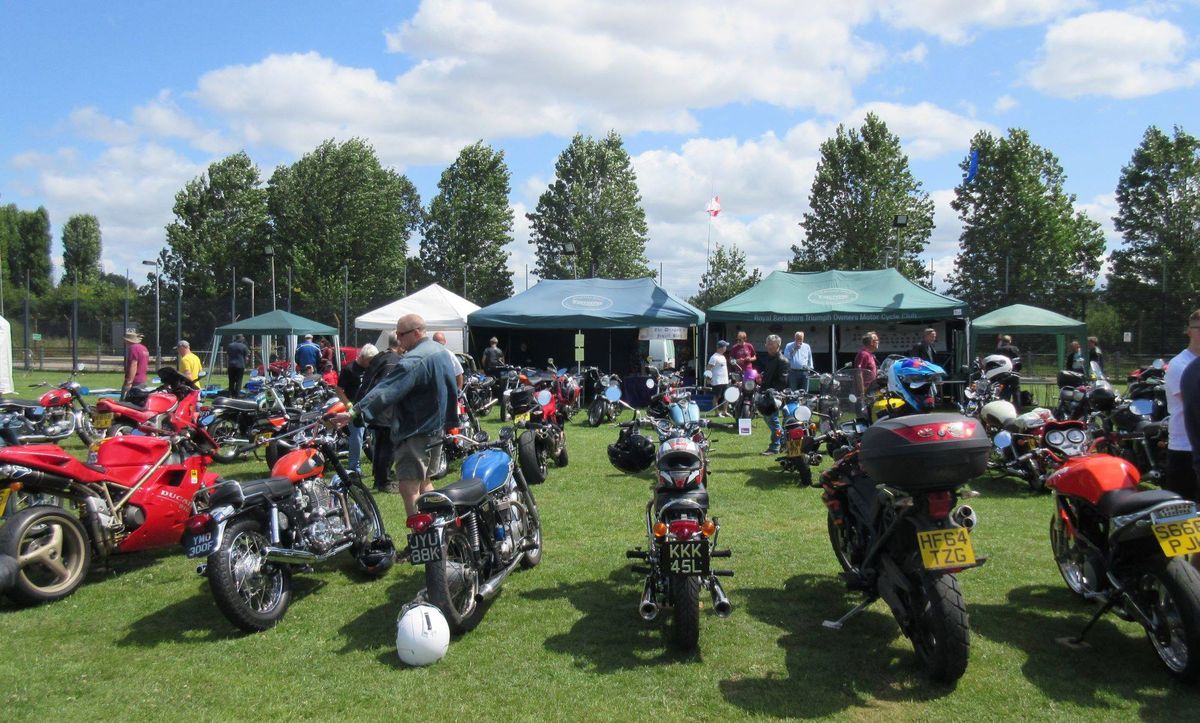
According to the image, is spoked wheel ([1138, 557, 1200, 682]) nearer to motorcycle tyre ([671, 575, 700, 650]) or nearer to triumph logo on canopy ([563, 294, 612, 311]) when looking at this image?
motorcycle tyre ([671, 575, 700, 650])

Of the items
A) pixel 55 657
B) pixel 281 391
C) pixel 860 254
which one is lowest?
pixel 55 657

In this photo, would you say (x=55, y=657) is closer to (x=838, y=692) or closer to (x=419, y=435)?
(x=419, y=435)

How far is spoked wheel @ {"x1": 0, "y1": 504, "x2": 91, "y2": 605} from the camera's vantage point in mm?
4504

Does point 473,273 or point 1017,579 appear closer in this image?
point 1017,579

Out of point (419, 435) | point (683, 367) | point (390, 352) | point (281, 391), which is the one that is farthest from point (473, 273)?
point (419, 435)

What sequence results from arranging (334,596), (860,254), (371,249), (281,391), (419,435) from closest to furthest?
(334,596)
(419,435)
(281,391)
(860,254)
(371,249)

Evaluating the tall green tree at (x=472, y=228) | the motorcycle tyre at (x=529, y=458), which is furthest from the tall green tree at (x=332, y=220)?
the motorcycle tyre at (x=529, y=458)

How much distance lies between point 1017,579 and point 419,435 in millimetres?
3900

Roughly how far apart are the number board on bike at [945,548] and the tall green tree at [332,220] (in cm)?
3645

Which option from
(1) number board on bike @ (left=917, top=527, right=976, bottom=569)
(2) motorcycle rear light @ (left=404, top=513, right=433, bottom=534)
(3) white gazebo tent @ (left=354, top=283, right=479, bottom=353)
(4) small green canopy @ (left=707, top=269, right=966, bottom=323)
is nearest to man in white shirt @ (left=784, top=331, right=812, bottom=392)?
(4) small green canopy @ (left=707, top=269, right=966, bottom=323)

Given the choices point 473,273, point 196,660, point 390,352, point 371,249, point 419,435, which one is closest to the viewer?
point 196,660

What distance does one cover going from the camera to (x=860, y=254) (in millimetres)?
35156

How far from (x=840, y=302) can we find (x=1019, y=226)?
19895 millimetres

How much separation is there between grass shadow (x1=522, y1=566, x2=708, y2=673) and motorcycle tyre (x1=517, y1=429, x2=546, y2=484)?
281 cm
